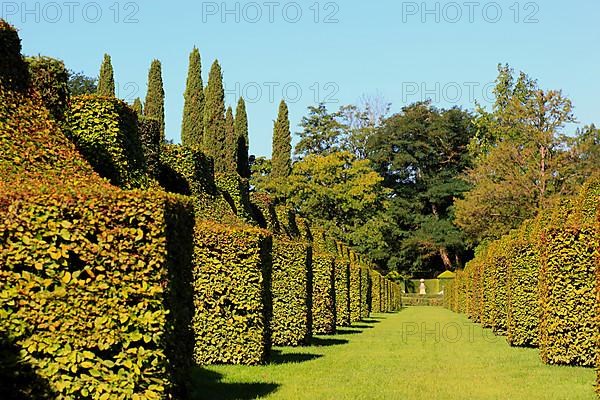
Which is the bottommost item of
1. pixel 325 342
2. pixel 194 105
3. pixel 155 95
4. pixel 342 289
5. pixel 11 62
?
pixel 325 342

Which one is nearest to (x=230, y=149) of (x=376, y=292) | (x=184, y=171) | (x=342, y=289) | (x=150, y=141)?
(x=376, y=292)

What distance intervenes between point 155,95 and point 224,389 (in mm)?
50884

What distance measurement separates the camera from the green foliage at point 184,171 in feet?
60.0

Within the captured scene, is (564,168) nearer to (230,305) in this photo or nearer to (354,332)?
(354,332)

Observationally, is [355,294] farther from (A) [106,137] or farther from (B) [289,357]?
(A) [106,137]

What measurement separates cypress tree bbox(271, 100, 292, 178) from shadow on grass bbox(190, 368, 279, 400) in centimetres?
6055

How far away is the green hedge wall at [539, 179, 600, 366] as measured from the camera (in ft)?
51.0

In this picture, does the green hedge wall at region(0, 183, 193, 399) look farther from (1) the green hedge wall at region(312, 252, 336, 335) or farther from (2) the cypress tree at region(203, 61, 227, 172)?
(2) the cypress tree at region(203, 61, 227, 172)

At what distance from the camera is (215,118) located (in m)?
59.9

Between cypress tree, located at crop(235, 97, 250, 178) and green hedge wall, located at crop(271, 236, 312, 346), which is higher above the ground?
cypress tree, located at crop(235, 97, 250, 178)

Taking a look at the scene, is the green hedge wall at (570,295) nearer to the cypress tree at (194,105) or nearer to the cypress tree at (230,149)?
the cypress tree at (230,149)

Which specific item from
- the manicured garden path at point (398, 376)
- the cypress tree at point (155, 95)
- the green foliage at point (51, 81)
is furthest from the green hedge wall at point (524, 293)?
the cypress tree at point (155, 95)

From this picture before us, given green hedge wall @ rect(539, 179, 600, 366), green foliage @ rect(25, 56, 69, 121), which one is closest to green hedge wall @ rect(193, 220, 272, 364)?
green foliage @ rect(25, 56, 69, 121)

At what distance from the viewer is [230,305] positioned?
1503 centimetres
